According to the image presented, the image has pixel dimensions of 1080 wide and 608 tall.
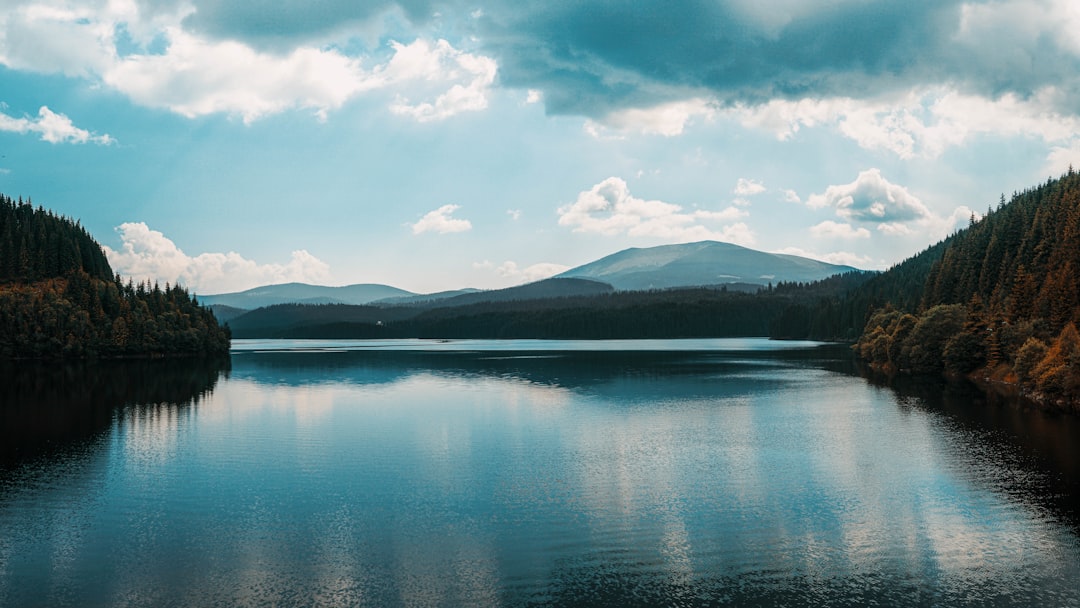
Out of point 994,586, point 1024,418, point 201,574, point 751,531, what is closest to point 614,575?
point 751,531

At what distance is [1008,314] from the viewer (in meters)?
128

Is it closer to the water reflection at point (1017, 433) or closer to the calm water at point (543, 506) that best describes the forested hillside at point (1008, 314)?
the water reflection at point (1017, 433)

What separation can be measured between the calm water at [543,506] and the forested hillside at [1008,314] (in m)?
9.72

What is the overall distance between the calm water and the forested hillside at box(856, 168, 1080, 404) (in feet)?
31.9

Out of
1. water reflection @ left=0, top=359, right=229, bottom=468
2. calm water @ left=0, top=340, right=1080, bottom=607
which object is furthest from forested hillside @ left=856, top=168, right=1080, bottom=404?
water reflection @ left=0, top=359, right=229, bottom=468

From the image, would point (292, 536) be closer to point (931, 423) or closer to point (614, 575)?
point (614, 575)

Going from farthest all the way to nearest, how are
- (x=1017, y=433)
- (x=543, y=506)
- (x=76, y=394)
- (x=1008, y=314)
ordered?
(x=1008, y=314), (x=76, y=394), (x=1017, y=433), (x=543, y=506)

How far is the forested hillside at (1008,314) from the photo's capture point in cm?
9812

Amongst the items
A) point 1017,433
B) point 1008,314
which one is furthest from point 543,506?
point 1008,314

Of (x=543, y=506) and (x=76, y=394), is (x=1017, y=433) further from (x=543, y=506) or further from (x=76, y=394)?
(x=76, y=394)

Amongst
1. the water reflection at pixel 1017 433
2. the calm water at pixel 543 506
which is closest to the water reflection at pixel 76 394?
the calm water at pixel 543 506

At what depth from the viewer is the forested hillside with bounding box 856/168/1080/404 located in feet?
322

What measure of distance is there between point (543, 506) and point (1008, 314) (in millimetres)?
114997

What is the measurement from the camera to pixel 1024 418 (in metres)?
78.9
